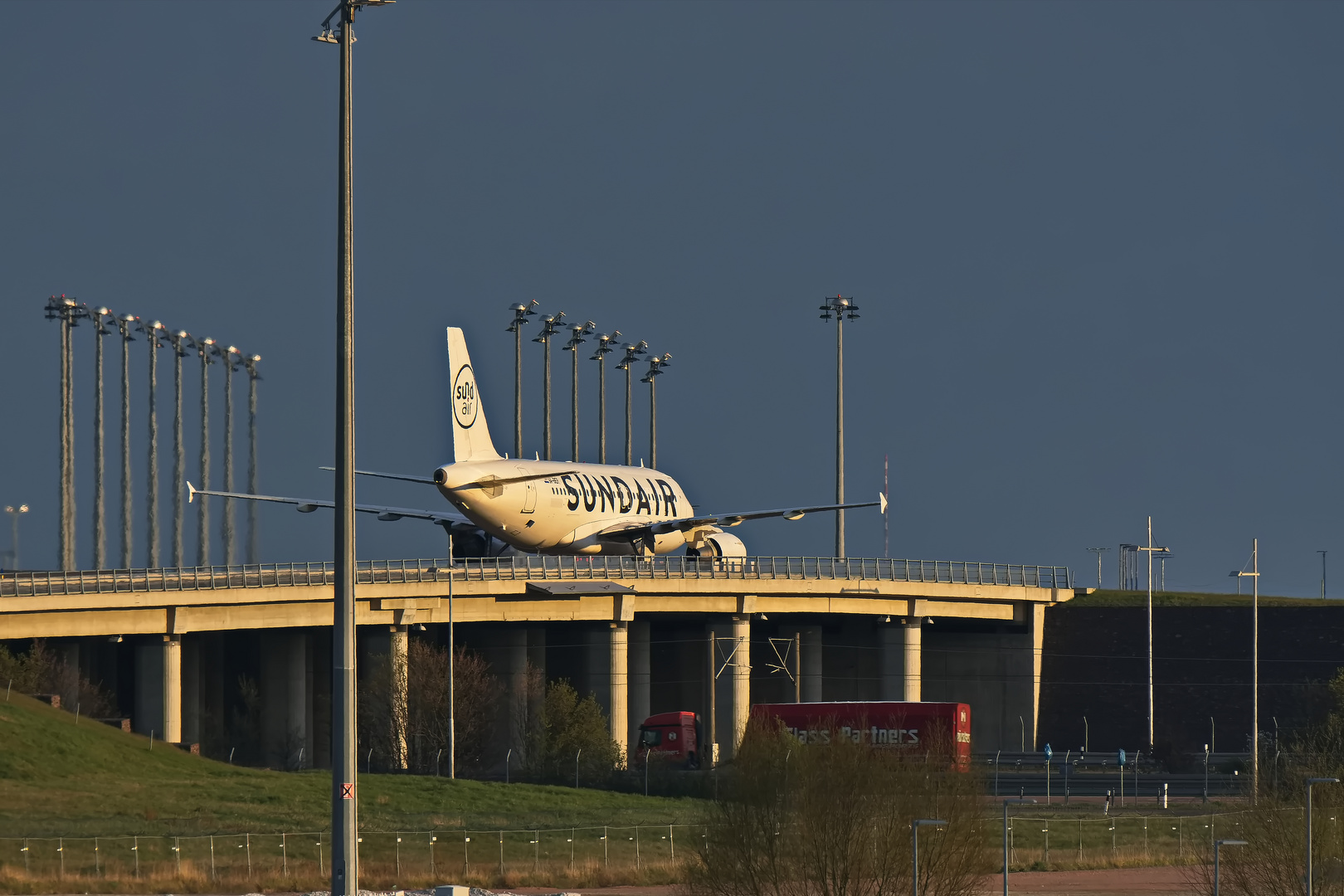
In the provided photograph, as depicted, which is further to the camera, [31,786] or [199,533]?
[199,533]

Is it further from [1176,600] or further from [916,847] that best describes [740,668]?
[916,847]

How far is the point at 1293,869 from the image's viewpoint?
4216cm

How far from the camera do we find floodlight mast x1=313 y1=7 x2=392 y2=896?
2756 centimetres

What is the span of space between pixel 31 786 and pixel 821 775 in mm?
36715

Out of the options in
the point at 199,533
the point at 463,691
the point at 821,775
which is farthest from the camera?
the point at 199,533

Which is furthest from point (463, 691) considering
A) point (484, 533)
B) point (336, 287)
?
point (336, 287)

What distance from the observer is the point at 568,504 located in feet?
328

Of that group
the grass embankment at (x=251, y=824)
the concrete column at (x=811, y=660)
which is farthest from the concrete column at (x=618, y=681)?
the grass embankment at (x=251, y=824)

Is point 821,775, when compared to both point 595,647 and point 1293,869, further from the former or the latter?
point 595,647

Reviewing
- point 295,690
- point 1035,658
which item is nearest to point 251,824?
point 295,690

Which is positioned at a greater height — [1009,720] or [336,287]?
[336,287]

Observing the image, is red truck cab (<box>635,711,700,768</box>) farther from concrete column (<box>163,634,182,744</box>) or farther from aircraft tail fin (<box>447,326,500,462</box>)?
concrete column (<box>163,634,182,744</box>)

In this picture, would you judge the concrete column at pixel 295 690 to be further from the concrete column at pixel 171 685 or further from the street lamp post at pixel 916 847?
the street lamp post at pixel 916 847

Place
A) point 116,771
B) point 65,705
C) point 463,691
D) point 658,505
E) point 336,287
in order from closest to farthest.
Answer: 1. point 336,287
2. point 116,771
3. point 65,705
4. point 463,691
5. point 658,505
